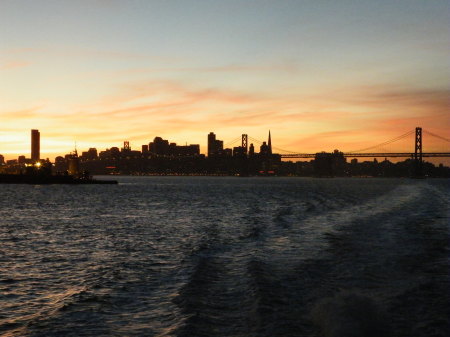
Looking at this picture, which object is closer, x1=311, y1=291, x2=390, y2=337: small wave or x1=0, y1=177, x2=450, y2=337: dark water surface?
x1=311, y1=291, x2=390, y2=337: small wave

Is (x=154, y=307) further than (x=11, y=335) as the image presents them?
Yes

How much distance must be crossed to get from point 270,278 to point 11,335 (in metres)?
10.9

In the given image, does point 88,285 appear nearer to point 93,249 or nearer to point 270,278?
point 270,278

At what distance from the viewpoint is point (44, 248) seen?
97.8 feet

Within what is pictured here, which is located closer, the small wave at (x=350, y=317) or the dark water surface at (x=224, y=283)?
the small wave at (x=350, y=317)

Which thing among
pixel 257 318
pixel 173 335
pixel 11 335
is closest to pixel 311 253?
pixel 257 318

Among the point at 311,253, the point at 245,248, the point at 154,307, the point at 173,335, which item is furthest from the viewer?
the point at 245,248

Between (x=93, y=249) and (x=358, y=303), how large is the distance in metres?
17.6

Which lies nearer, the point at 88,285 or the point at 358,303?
the point at 358,303

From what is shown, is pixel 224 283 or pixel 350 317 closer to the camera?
pixel 350 317

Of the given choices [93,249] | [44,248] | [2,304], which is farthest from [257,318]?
[44,248]

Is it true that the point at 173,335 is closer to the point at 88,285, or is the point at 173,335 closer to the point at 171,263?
the point at 88,285

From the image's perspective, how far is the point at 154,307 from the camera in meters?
16.5

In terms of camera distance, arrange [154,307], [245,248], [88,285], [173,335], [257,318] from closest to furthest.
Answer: [173,335], [257,318], [154,307], [88,285], [245,248]
